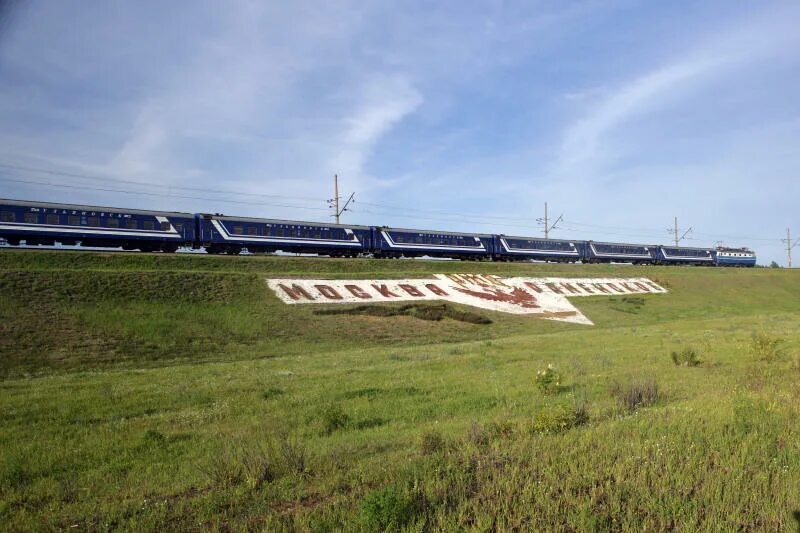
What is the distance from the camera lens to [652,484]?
215 inches

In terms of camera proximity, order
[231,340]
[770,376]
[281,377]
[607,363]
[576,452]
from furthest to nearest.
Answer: [231,340], [607,363], [281,377], [770,376], [576,452]

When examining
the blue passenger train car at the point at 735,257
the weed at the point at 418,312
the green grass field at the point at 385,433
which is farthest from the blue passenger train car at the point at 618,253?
the green grass field at the point at 385,433

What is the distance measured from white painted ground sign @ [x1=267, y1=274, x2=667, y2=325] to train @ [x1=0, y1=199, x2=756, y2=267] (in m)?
11.4

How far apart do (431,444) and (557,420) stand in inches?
76.0

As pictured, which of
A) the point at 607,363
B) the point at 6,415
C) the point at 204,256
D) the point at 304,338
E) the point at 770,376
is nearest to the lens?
the point at 6,415

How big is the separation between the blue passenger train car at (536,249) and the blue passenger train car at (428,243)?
175cm

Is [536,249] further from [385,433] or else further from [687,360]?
[385,433]

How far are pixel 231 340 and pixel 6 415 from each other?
12414mm

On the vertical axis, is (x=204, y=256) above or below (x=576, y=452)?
above

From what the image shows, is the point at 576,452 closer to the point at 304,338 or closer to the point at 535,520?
the point at 535,520

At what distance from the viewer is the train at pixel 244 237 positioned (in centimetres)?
3519

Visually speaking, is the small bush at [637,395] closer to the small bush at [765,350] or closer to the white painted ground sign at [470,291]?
the small bush at [765,350]

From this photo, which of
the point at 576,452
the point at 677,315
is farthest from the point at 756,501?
the point at 677,315

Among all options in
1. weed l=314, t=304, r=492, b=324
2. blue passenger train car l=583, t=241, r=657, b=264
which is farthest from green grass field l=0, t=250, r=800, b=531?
blue passenger train car l=583, t=241, r=657, b=264
